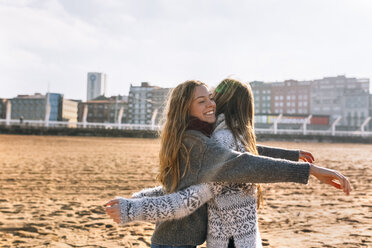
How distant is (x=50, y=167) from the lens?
9109 millimetres

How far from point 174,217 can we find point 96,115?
90.9 m

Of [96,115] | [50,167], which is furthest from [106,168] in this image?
[96,115]

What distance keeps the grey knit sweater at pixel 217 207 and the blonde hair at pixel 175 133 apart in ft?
0.43

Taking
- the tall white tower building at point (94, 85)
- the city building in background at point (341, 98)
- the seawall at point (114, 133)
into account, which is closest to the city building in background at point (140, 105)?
the city building in background at point (341, 98)

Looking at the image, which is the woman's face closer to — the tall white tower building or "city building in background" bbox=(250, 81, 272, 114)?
"city building in background" bbox=(250, 81, 272, 114)

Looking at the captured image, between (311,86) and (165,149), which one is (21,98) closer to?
(311,86)

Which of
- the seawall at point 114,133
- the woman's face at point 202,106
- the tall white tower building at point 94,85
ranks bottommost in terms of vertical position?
the seawall at point 114,133

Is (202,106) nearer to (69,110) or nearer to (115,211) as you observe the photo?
(115,211)

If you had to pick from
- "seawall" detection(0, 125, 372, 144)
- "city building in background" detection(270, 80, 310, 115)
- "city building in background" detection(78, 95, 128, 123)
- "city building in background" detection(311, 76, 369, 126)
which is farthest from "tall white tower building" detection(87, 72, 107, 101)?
"seawall" detection(0, 125, 372, 144)

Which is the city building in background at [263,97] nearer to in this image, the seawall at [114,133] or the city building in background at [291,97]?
the city building in background at [291,97]

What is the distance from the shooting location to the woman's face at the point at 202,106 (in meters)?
1.72

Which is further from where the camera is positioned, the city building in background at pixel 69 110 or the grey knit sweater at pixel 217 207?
the city building in background at pixel 69 110

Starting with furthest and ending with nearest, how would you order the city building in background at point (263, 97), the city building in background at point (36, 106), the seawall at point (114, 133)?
the city building in background at point (263, 97) → the city building in background at point (36, 106) → the seawall at point (114, 133)

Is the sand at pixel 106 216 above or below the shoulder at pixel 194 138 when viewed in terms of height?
below
